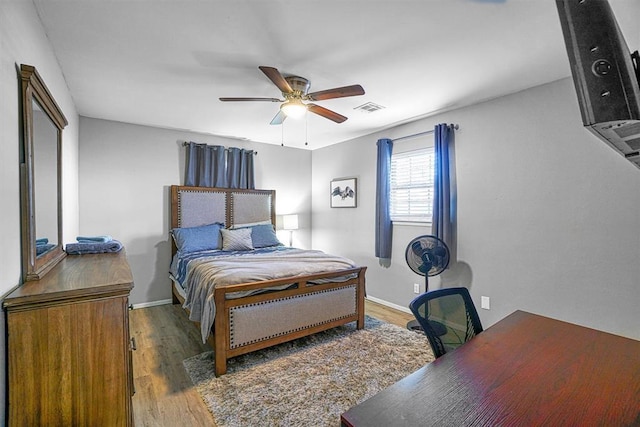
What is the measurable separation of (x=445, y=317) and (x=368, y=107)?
243 centimetres

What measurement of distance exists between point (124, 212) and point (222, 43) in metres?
2.81

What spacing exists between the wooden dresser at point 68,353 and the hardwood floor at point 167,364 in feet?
2.22

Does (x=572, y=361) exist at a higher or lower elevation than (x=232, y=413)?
higher

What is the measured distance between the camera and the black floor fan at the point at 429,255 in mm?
3059

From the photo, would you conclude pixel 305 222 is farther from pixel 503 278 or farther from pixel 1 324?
pixel 1 324

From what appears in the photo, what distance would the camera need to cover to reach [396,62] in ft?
7.33

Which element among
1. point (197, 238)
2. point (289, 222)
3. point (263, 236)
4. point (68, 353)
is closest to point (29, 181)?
point (68, 353)

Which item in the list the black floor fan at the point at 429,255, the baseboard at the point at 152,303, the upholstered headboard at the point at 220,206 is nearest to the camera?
the black floor fan at the point at 429,255

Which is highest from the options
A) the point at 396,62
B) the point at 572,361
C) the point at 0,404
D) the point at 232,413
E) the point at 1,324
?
the point at 396,62

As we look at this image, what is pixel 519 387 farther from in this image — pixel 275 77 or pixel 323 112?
pixel 323 112

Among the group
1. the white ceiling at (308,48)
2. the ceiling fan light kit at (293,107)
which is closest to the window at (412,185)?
the white ceiling at (308,48)

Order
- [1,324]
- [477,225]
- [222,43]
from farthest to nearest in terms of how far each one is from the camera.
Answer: [477,225], [222,43], [1,324]

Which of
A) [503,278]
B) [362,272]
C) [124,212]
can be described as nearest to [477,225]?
A: [503,278]

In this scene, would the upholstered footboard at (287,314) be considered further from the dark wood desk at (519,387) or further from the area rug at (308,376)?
the dark wood desk at (519,387)
